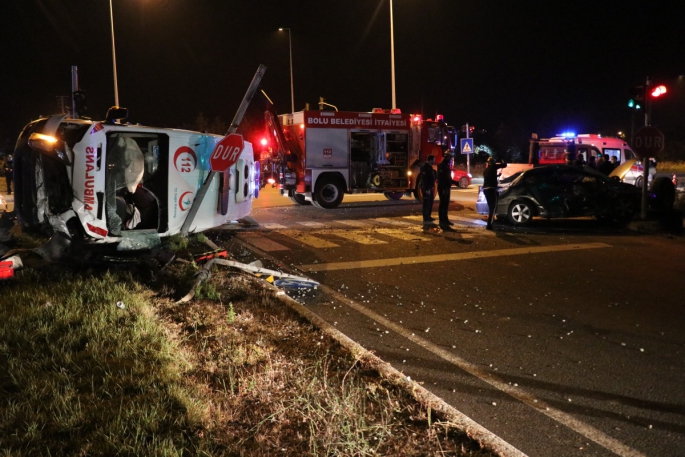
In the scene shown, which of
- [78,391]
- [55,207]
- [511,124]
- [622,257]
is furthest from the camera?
[511,124]

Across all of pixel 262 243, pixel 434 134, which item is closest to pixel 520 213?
pixel 262 243

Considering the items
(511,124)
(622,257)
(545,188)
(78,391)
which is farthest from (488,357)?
(511,124)

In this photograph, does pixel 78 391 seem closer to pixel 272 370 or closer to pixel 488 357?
pixel 272 370

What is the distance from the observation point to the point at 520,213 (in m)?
13.5

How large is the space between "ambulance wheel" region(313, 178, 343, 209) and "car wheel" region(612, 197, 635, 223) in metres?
8.23

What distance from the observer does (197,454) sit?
9.96ft

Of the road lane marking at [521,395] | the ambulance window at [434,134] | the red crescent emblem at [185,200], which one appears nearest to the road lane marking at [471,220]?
the ambulance window at [434,134]

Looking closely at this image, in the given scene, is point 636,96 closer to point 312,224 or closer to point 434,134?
point 434,134

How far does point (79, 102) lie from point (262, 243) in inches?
203

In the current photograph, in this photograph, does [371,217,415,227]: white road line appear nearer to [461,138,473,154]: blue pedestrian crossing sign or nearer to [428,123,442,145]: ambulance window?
[428,123,442,145]: ambulance window

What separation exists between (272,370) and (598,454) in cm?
223

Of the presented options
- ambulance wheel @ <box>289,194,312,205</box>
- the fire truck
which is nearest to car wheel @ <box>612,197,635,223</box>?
the fire truck

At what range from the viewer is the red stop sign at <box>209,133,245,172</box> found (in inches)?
335

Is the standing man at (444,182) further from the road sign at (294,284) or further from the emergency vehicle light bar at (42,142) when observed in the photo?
the emergency vehicle light bar at (42,142)
